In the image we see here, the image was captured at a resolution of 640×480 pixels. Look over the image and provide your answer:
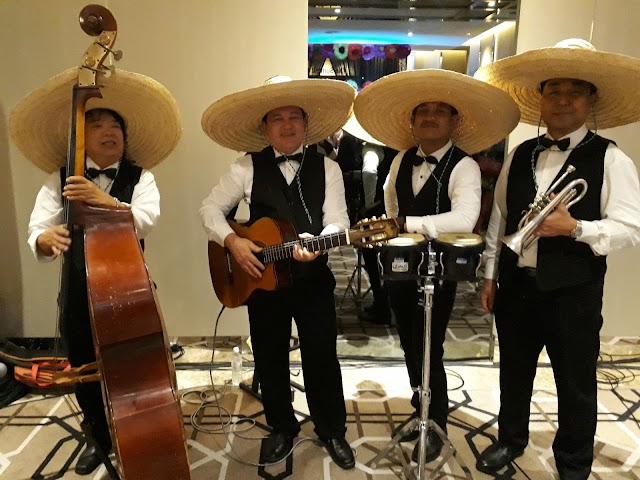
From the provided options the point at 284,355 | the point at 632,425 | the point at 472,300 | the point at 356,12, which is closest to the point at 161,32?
the point at 356,12

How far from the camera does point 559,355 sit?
1813mm

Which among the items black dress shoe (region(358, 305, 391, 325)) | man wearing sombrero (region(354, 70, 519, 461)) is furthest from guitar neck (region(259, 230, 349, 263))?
black dress shoe (region(358, 305, 391, 325))

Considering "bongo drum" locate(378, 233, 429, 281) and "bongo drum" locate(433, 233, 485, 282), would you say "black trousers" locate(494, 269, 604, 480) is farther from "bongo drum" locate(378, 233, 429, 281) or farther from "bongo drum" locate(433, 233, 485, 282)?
"bongo drum" locate(378, 233, 429, 281)

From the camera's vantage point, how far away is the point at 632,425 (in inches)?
92.6

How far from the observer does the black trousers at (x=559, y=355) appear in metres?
1.76

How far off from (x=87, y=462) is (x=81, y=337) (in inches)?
22.3

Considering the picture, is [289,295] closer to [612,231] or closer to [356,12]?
[612,231]

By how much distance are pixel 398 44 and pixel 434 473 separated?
2.50 meters

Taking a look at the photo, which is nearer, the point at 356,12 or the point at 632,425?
the point at 632,425

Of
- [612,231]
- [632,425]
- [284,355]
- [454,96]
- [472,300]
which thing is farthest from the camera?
[472,300]

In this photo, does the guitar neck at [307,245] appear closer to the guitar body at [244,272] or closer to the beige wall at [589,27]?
the guitar body at [244,272]

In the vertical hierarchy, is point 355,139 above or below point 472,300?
above

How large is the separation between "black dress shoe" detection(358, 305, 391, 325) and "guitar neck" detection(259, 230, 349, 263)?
174cm

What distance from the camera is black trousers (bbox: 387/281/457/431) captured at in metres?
1.95
